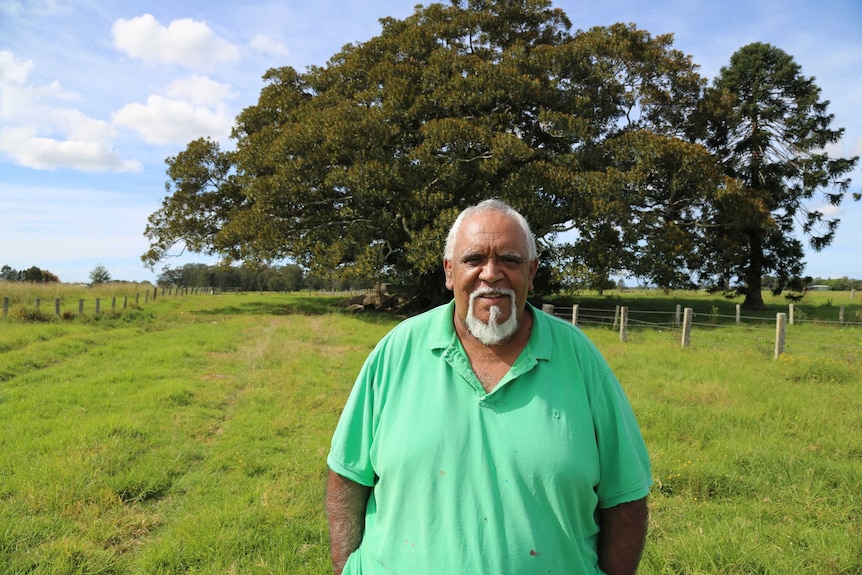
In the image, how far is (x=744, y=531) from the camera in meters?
3.97

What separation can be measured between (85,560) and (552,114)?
18.2 m

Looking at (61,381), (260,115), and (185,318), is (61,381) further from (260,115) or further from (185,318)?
(260,115)

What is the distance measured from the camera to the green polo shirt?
181 cm

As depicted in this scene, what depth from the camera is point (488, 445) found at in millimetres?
1862

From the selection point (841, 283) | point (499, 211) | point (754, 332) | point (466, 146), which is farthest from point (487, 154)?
point (841, 283)

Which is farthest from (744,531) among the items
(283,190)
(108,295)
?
(108,295)

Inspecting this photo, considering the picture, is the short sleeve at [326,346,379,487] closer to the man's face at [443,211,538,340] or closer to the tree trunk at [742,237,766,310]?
the man's face at [443,211,538,340]

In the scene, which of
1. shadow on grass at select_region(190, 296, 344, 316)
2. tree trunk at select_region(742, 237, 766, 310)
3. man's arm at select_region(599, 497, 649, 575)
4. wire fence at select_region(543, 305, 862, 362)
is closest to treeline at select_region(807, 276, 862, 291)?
tree trunk at select_region(742, 237, 766, 310)

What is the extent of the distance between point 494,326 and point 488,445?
48cm

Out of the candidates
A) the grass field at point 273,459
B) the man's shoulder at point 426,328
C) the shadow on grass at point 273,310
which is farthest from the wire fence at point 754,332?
the shadow on grass at point 273,310

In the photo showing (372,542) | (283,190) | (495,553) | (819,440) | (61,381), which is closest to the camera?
(495,553)

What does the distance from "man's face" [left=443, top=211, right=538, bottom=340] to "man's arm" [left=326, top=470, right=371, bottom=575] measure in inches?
32.6

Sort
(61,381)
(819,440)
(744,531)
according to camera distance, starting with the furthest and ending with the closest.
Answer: (61,381), (819,440), (744,531)

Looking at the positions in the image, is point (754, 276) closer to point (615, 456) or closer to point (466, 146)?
point (466, 146)
